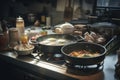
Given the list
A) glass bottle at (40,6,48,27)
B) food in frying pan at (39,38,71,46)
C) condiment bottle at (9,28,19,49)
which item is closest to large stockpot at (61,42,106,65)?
food in frying pan at (39,38,71,46)

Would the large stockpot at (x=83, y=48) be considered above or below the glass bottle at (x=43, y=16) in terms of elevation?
below

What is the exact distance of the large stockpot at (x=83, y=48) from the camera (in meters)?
1.18

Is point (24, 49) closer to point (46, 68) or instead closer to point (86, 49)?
point (46, 68)

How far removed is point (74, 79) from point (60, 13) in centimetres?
152

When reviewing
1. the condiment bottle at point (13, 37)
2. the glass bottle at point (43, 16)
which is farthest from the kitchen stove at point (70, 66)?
the glass bottle at point (43, 16)

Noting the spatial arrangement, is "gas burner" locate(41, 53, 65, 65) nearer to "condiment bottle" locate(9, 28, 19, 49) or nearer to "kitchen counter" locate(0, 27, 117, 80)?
"kitchen counter" locate(0, 27, 117, 80)

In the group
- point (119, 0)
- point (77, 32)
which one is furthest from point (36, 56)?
point (119, 0)

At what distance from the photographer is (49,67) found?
1.33m

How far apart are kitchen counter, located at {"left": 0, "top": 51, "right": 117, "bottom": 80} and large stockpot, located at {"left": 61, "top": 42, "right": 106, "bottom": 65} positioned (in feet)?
0.30

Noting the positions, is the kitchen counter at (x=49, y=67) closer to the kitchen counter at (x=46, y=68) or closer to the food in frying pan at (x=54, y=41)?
the kitchen counter at (x=46, y=68)

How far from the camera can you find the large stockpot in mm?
1177

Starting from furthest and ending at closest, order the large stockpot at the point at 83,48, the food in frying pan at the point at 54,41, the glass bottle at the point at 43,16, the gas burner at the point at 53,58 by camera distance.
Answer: the glass bottle at the point at 43,16
the food in frying pan at the point at 54,41
the gas burner at the point at 53,58
the large stockpot at the point at 83,48

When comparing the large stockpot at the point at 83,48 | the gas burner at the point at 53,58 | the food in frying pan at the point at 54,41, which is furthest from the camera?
the food in frying pan at the point at 54,41

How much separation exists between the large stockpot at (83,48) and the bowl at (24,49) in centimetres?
Answer: 32
